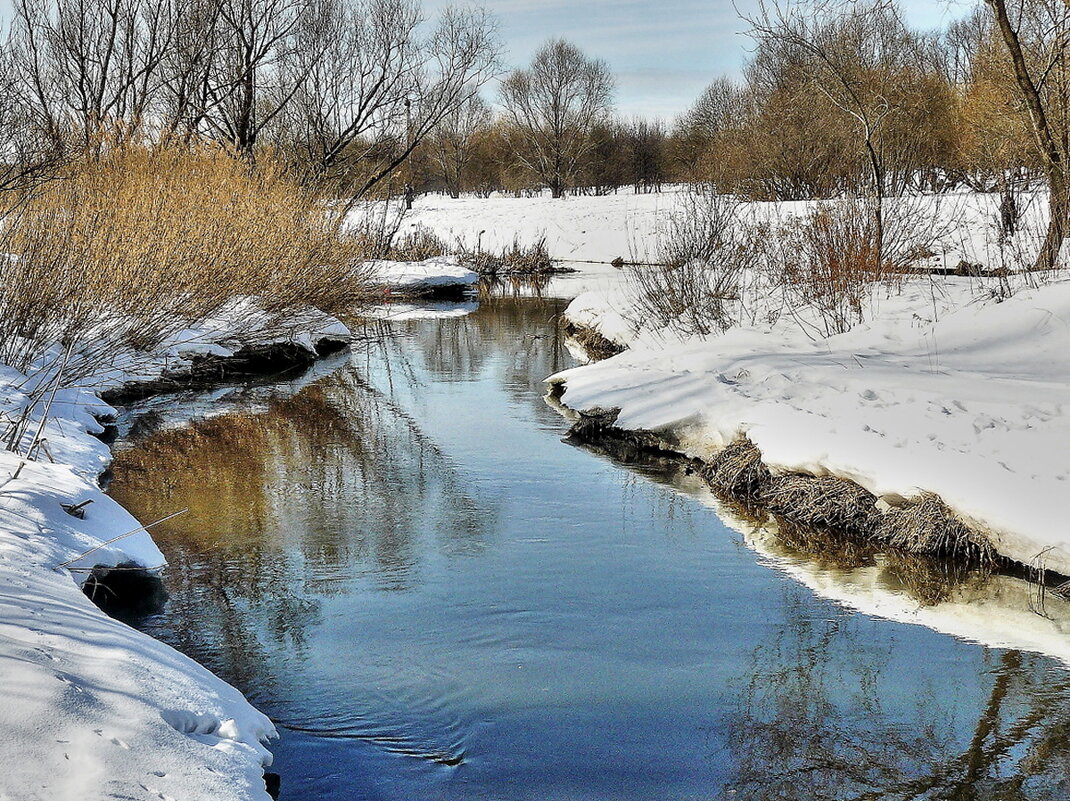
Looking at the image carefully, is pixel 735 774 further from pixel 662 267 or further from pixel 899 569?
pixel 662 267

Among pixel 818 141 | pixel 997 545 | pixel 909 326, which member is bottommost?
pixel 997 545

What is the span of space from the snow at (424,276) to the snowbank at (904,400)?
12.5 meters

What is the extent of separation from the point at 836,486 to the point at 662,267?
631cm

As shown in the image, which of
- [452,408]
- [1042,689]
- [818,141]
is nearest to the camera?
[1042,689]

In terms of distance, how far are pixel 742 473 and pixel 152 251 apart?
609 centimetres

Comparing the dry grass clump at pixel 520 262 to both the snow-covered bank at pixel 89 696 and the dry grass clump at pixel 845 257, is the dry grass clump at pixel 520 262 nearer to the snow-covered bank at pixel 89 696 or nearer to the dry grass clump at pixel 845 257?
the dry grass clump at pixel 845 257

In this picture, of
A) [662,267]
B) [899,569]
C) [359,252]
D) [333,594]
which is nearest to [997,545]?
[899,569]

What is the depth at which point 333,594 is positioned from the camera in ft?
20.1

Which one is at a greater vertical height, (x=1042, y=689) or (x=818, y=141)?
(x=818, y=141)

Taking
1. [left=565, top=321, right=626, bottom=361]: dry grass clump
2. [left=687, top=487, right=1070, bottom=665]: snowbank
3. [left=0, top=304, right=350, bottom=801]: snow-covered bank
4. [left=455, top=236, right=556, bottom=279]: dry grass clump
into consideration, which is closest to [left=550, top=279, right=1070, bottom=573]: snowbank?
[left=687, top=487, right=1070, bottom=665]: snowbank

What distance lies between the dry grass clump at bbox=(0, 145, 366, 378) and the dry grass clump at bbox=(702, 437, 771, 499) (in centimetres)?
498

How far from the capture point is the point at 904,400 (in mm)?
7988

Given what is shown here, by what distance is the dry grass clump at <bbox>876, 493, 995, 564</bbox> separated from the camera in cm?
662

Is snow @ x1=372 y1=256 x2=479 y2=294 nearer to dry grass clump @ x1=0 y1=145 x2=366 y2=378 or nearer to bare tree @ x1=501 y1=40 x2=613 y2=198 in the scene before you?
dry grass clump @ x1=0 y1=145 x2=366 y2=378
